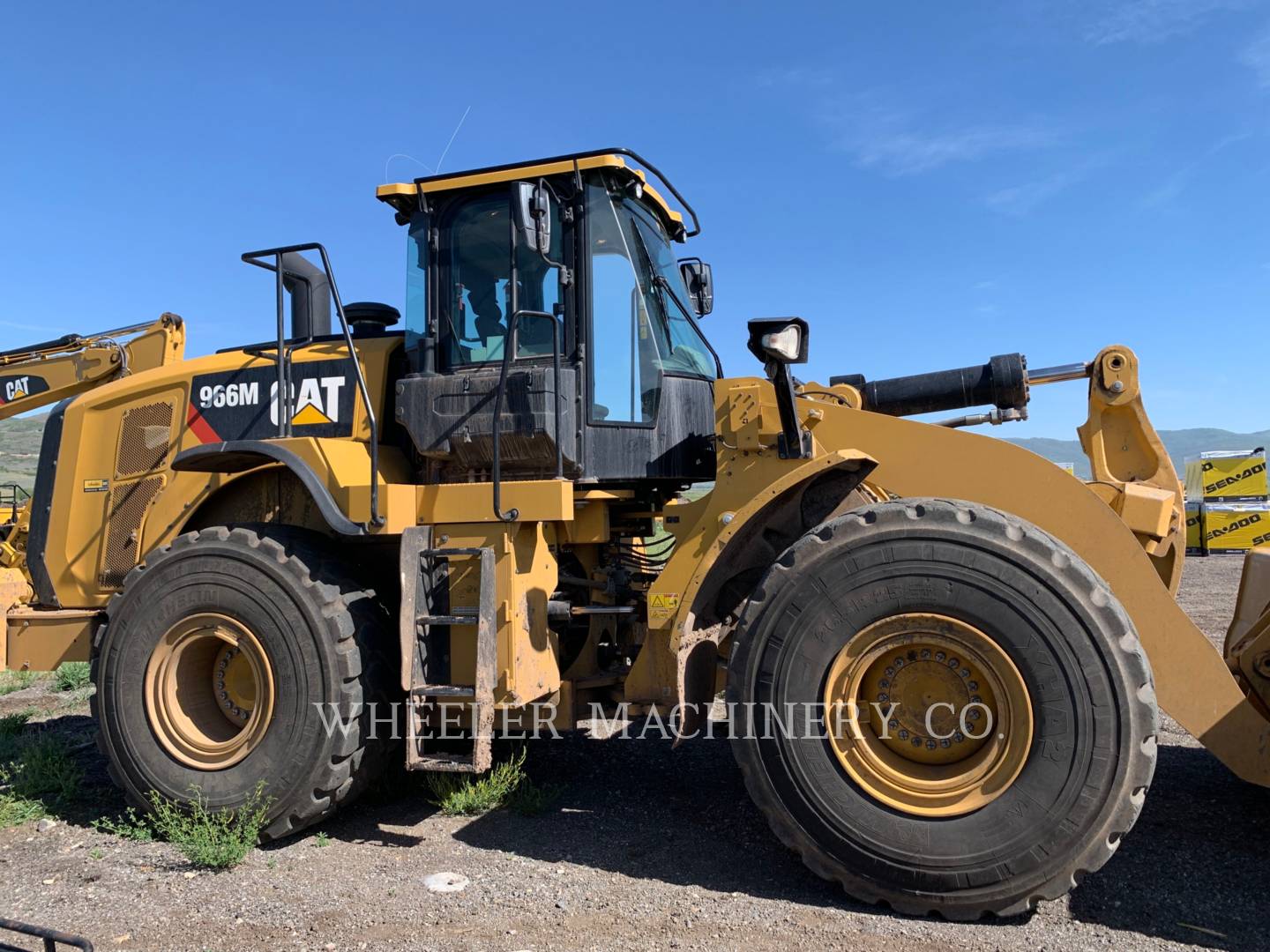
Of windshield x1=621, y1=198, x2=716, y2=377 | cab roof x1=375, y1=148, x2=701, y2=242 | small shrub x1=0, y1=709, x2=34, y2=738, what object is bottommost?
small shrub x1=0, y1=709, x2=34, y2=738

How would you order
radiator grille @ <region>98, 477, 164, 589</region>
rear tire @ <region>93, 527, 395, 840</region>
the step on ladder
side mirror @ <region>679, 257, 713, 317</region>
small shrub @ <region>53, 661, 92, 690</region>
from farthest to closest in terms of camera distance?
small shrub @ <region>53, 661, 92, 690</region>
side mirror @ <region>679, 257, 713, 317</region>
radiator grille @ <region>98, 477, 164, 589</region>
rear tire @ <region>93, 527, 395, 840</region>
the step on ladder

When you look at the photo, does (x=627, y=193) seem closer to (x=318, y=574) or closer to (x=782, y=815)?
(x=318, y=574)

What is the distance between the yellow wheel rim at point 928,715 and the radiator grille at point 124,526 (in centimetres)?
430

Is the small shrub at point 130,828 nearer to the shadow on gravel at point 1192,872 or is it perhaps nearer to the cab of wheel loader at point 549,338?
the cab of wheel loader at point 549,338

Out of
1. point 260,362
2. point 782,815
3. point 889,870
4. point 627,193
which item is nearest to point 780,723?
point 782,815

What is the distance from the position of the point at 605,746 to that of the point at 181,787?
2670 millimetres

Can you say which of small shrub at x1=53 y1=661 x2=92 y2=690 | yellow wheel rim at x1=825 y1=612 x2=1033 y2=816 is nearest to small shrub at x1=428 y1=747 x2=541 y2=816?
yellow wheel rim at x1=825 y1=612 x2=1033 y2=816

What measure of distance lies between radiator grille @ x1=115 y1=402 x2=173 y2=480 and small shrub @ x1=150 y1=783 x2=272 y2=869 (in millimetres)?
2055

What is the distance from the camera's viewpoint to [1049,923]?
11.6 ft

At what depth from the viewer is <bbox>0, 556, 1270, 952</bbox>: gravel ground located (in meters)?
3.55

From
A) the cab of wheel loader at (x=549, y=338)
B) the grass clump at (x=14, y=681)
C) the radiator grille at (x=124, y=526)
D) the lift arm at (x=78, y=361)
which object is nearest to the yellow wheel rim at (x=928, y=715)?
the cab of wheel loader at (x=549, y=338)

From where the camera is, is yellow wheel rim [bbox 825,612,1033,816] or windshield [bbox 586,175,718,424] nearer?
yellow wheel rim [bbox 825,612,1033,816]

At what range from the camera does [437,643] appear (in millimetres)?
4727

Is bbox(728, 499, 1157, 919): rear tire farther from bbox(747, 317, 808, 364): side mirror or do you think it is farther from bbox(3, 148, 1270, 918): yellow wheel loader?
bbox(747, 317, 808, 364): side mirror
